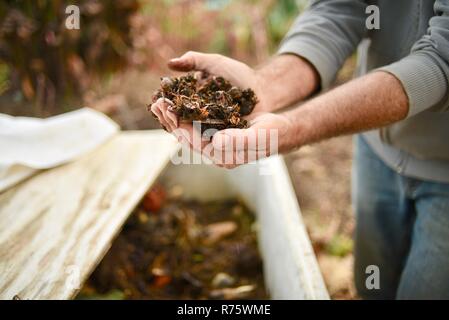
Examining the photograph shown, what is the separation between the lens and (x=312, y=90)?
1817mm

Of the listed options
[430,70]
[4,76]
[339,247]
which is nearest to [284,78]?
[430,70]

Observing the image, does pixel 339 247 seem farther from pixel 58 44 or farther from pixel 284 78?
pixel 58 44

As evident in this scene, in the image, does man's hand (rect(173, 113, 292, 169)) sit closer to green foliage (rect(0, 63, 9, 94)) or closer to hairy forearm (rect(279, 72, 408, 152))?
hairy forearm (rect(279, 72, 408, 152))

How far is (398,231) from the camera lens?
2.07 m

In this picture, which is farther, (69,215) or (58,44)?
(58,44)

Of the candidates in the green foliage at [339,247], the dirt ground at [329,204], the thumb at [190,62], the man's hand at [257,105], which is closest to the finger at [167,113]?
the man's hand at [257,105]

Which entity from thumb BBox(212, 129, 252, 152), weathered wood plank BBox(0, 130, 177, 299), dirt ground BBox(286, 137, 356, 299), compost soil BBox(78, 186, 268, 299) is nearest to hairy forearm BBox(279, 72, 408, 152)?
thumb BBox(212, 129, 252, 152)

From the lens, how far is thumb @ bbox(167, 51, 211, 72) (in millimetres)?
1558

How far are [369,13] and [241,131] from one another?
98cm

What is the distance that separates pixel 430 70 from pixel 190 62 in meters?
0.82

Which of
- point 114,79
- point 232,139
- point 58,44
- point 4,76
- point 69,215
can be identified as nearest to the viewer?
point 232,139

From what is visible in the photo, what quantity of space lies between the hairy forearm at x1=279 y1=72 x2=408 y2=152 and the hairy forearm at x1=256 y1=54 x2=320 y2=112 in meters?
0.33
